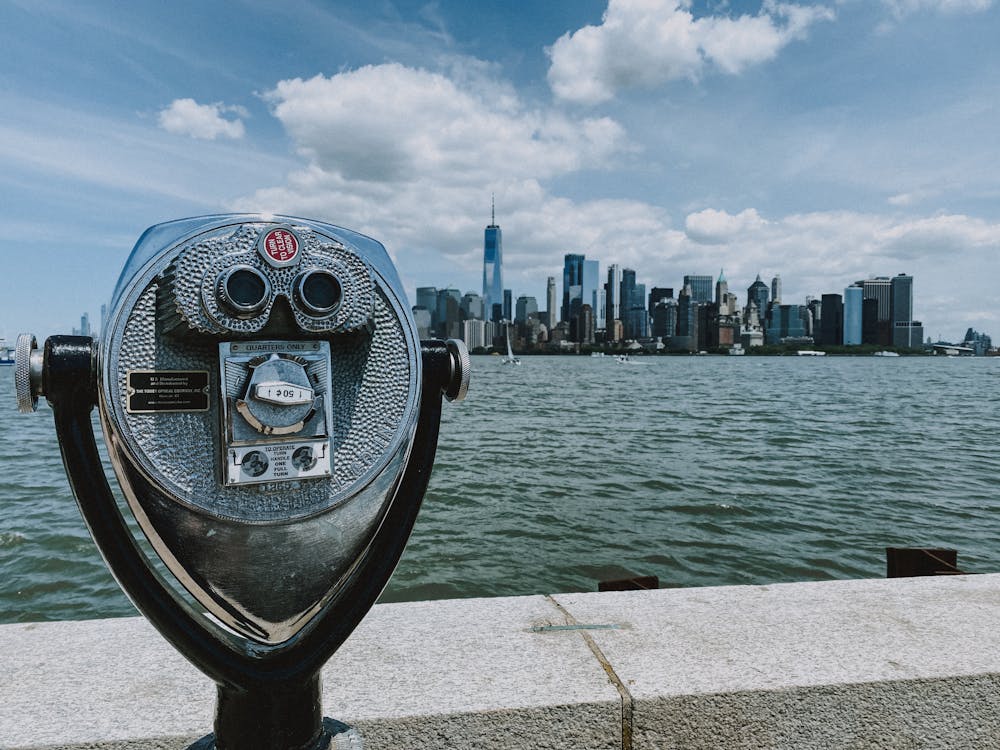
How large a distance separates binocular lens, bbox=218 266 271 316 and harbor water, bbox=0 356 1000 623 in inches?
220

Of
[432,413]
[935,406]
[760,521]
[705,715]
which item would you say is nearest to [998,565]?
[760,521]

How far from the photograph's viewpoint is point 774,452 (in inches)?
582

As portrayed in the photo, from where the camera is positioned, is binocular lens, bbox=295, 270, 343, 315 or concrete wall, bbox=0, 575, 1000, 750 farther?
concrete wall, bbox=0, 575, 1000, 750

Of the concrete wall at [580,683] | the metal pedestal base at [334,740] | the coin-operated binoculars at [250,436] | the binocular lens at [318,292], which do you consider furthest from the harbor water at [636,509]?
the binocular lens at [318,292]

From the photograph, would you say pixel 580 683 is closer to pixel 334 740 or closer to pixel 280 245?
pixel 334 740

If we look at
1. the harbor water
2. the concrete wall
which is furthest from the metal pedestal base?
the harbor water

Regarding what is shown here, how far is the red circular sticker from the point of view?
4.19 ft

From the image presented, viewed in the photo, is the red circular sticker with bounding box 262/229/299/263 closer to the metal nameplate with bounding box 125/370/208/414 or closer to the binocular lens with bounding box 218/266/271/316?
the binocular lens with bounding box 218/266/271/316

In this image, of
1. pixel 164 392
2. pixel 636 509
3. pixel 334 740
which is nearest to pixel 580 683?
pixel 334 740

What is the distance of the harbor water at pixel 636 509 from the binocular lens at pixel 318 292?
18.1ft

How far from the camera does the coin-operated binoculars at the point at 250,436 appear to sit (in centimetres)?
123

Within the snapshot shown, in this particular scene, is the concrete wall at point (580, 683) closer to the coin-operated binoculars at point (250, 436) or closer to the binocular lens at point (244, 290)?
the coin-operated binoculars at point (250, 436)

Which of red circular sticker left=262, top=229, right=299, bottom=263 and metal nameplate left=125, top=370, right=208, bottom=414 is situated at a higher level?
red circular sticker left=262, top=229, right=299, bottom=263

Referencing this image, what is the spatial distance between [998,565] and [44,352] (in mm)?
9326
